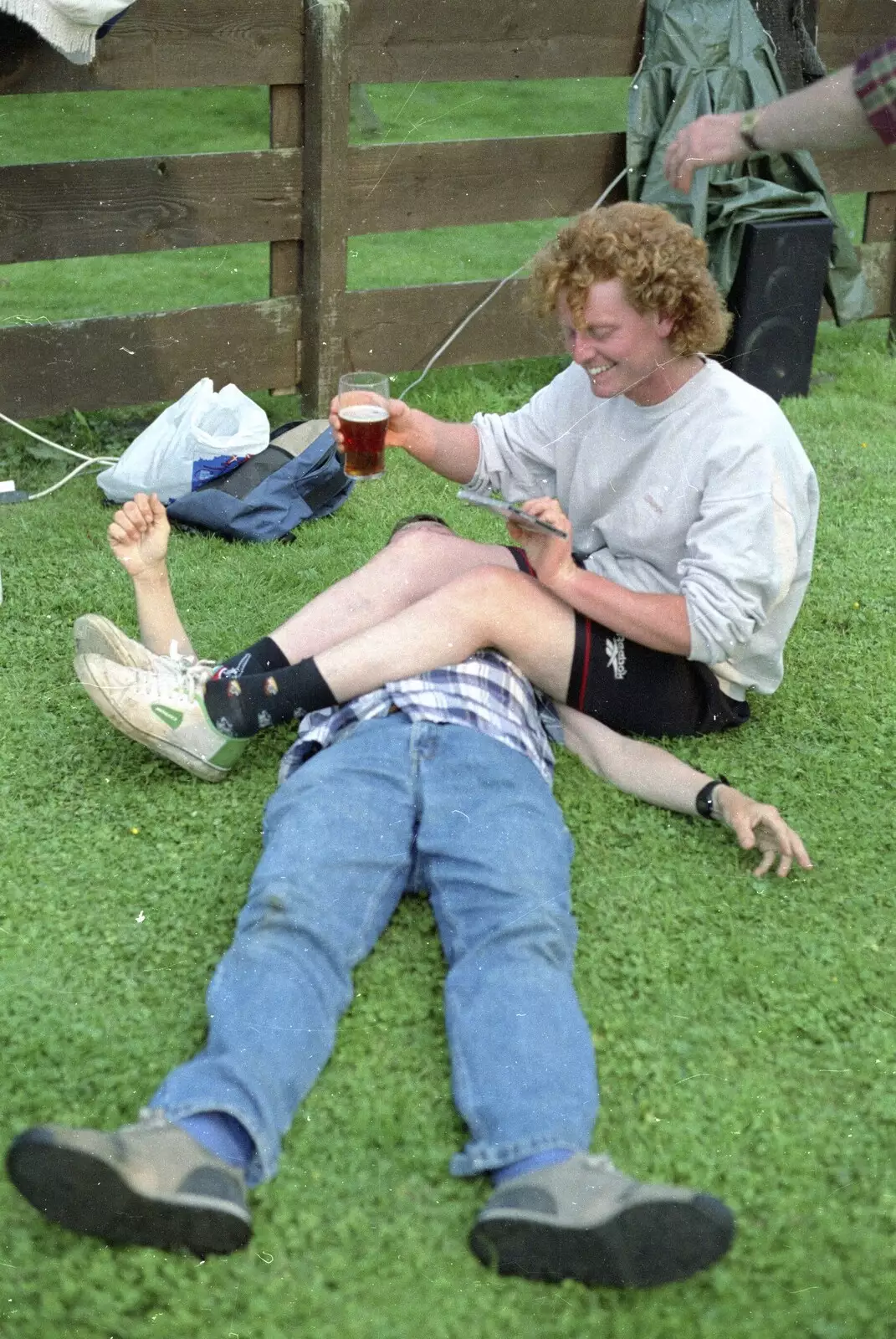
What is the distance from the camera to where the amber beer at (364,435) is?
10.9 ft

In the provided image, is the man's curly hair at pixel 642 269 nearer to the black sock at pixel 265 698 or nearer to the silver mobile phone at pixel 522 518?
the silver mobile phone at pixel 522 518

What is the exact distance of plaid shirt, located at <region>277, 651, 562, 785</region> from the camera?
9.87 ft

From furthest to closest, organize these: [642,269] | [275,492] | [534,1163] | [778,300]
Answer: [778,300] → [275,492] → [642,269] → [534,1163]

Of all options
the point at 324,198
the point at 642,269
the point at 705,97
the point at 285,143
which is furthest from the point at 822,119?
the point at 705,97

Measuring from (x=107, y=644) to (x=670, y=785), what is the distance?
1.31 m

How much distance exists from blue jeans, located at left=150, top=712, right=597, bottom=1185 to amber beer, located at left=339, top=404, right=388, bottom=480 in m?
0.73

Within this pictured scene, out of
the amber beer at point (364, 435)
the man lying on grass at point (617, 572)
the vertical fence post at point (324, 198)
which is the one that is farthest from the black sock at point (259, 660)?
the vertical fence post at point (324, 198)

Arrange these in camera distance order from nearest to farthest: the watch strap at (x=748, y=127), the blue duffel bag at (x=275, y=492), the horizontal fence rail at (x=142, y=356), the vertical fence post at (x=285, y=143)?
the watch strap at (x=748, y=127) → the blue duffel bag at (x=275, y=492) → the horizontal fence rail at (x=142, y=356) → the vertical fence post at (x=285, y=143)

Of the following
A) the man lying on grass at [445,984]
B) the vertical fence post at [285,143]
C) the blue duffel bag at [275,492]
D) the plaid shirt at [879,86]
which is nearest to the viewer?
the man lying on grass at [445,984]

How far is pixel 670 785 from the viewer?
3232 mm

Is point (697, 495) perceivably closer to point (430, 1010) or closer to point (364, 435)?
point (364, 435)

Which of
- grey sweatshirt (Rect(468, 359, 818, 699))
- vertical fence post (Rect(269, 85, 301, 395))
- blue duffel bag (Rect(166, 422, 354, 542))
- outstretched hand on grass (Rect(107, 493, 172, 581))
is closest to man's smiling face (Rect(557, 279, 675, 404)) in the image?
grey sweatshirt (Rect(468, 359, 818, 699))

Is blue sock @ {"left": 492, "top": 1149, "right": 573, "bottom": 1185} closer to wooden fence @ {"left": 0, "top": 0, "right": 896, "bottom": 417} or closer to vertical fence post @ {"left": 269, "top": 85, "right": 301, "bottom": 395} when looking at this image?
wooden fence @ {"left": 0, "top": 0, "right": 896, "bottom": 417}

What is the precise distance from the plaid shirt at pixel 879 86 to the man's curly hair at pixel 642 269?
0.49 meters
